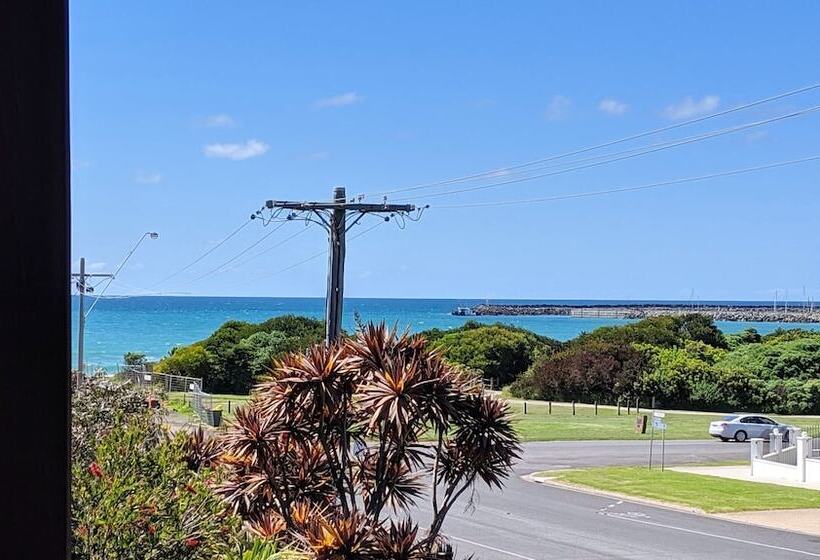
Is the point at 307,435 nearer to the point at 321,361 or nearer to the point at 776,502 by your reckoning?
the point at 321,361

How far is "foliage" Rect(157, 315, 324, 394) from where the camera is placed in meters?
60.4

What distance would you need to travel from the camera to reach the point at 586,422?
51438mm

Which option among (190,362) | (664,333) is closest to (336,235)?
(190,362)

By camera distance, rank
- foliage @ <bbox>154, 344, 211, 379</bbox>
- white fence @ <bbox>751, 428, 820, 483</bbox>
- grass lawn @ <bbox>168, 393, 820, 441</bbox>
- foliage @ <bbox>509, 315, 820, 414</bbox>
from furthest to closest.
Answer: foliage @ <bbox>509, 315, 820, 414</bbox> < foliage @ <bbox>154, 344, 211, 379</bbox> < grass lawn @ <bbox>168, 393, 820, 441</bbox> < white fence @ <bbox>751, 428, 820, 483</bbox>

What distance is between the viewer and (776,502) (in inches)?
1086

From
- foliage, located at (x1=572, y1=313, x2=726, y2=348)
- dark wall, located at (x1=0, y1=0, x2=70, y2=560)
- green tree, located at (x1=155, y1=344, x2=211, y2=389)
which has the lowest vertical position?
green tree, located at (x1=155, y1=344, x2=211, y2=389)

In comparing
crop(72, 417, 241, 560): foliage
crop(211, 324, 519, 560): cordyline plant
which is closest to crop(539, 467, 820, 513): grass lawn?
crop(211, 324, 519, 560): cordyline plant

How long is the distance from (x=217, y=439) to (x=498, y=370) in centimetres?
5813

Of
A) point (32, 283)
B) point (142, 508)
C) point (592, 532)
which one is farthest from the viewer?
point (592, 532)

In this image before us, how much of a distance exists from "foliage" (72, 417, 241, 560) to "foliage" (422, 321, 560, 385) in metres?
58.0

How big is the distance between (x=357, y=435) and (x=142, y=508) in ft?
11.9

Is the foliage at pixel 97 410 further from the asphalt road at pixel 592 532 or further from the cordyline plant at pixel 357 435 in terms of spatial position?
the asphalt road at pixel 592 532

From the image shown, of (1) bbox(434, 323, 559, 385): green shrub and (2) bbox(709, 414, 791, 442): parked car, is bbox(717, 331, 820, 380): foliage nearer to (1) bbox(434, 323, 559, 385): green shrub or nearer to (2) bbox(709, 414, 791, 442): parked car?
(1) bbox(434, 323, 559, 385): green shrub

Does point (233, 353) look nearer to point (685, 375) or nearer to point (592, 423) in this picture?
point (592, 423)
